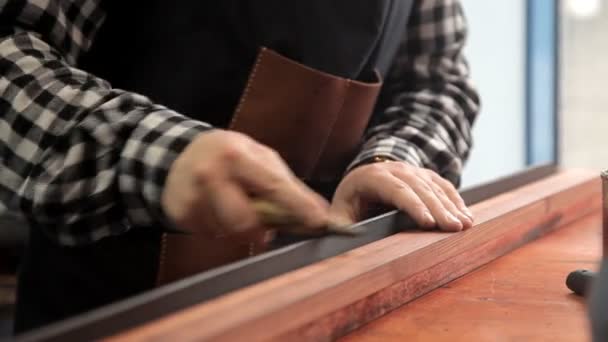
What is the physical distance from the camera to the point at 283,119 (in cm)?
120

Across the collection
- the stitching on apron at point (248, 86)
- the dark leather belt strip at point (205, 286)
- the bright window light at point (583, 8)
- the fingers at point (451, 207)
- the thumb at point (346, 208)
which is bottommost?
the bright window light at point (583, 8)

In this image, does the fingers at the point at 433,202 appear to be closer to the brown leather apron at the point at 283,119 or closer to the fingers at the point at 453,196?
the fingers at the point at 453,196

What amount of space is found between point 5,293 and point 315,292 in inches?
41.1

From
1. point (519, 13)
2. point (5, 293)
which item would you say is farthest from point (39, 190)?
point (519, 13)

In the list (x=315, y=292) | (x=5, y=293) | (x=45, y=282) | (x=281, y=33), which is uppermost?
(x=281, y=33)

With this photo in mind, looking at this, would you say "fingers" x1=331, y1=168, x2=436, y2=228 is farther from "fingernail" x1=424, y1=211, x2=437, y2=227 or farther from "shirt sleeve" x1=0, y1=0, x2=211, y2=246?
"shirt sleeve" x1=0, y1=0, x2=211, y2=246

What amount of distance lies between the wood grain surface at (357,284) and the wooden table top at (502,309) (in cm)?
2

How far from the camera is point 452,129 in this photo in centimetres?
144

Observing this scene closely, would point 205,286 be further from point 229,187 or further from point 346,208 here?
point 346,208

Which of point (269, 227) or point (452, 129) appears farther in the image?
point (452, 129)

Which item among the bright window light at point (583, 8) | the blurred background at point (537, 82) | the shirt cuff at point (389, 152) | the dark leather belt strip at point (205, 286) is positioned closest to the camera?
the dark leather belt strip at point (205, 286)

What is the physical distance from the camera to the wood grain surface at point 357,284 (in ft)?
2.02

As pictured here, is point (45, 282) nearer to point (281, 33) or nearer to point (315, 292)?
point (281, 33)

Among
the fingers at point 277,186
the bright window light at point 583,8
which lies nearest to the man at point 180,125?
the fingers at point 277,186
